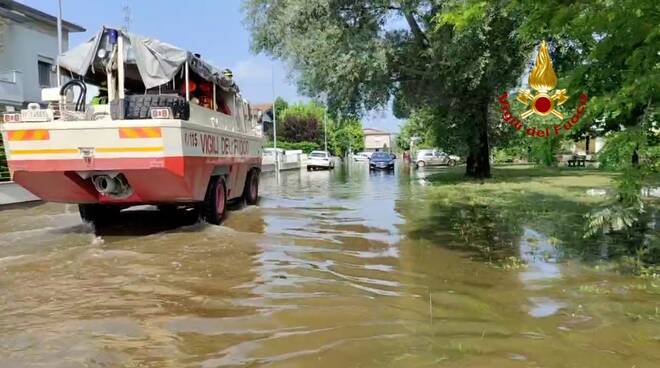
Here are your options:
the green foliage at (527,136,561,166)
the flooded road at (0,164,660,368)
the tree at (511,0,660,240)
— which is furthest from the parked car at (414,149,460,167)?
the tree at (511,0,660,240)

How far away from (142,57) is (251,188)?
20.5 ft

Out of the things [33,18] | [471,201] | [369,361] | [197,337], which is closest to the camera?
[369,361]

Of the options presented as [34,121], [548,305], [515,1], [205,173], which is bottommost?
[548,305]

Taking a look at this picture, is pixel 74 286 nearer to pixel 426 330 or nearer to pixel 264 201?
pixel 426 330

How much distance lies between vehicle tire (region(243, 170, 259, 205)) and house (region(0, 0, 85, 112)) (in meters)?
14.3

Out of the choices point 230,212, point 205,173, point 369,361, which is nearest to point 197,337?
point 369,361

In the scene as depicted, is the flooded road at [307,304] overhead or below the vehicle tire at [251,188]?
below

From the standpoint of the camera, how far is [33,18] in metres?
28.3

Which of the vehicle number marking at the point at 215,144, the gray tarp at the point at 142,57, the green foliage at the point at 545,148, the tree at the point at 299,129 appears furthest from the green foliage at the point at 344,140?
the green foliage at the point at 545,148

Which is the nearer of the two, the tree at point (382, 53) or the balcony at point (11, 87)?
the tree at point (382, 53)

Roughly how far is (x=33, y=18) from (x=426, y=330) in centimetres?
2892

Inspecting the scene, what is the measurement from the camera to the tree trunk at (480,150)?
25.8 m

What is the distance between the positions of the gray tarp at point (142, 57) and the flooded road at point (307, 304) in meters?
2.59

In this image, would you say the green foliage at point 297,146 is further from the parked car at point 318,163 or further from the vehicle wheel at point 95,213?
the vehicle wheel at point 95,213
